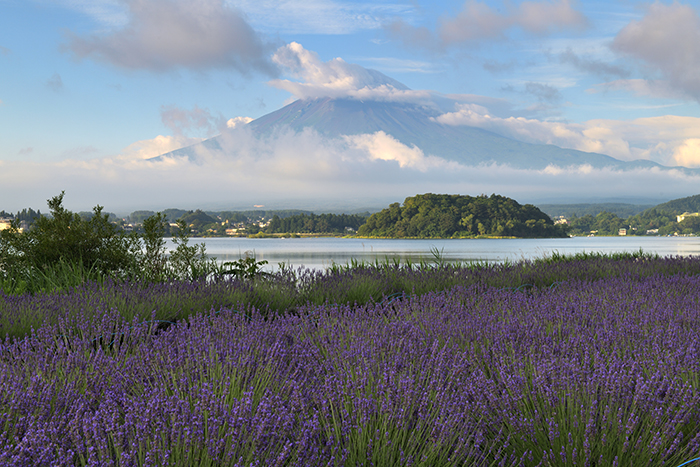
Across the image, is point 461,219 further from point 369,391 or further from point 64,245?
point 369,391

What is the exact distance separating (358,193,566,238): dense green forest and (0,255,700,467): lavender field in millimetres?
67608

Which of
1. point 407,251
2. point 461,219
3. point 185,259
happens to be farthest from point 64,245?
point 461,219

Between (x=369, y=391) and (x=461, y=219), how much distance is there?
234 ft

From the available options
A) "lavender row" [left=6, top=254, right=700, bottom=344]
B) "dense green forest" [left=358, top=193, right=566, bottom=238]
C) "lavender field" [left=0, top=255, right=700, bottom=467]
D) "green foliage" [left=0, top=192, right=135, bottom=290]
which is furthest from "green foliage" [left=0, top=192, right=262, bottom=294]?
"dense green forest" [left=358, top=193, right=566, bottom=238]

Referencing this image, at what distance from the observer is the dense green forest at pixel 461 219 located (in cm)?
6975

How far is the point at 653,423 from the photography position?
1787 millimetres

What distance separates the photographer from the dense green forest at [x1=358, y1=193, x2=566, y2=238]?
69750 mm

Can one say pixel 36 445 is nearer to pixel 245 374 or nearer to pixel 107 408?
pixel 107 408

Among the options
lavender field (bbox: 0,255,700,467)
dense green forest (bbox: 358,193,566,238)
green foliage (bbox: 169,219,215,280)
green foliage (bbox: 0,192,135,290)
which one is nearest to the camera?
lavender field (bbox: 0,255,700,467)

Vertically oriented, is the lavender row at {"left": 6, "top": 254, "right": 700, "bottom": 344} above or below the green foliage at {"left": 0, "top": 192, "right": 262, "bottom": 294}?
below

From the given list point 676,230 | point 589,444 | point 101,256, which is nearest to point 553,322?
point 589,444

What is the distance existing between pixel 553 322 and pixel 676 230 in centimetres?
9855

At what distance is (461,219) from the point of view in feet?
235

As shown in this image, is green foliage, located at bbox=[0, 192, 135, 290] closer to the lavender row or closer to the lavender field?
the lavender row
